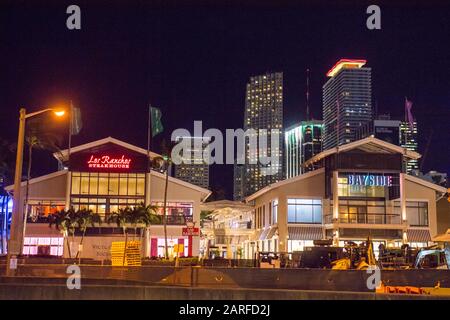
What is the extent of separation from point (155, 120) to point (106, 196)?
9.18 m

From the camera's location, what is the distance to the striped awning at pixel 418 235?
55500 mm

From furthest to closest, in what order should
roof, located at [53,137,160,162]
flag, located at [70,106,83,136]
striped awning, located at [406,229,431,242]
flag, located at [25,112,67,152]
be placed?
flag, located at [70,106,83,136] < flag, located at [25,112,67,152] < roof, located at [53,137,160,162] < striped awning, located at [406,229,431,242]

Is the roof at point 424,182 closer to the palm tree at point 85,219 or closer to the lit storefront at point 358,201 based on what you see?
the lit storefront at point 358,201

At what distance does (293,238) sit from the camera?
55938 millimetres

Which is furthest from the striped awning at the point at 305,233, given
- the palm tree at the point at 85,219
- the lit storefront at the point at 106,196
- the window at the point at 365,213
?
the palm tree at the point at 85,219

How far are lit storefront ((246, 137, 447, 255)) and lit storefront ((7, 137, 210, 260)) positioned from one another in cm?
915

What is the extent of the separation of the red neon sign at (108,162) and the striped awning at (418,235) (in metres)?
27.0

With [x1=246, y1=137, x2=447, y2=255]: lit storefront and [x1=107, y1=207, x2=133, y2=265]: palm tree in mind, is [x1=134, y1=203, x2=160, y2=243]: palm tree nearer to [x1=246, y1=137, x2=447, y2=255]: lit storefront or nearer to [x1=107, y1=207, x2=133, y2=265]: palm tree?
[x1=107, y1=207, x2=133, y2=265]: palm tree

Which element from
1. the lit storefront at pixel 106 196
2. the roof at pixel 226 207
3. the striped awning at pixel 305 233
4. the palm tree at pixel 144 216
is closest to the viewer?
the palm tree at pixel 144 216

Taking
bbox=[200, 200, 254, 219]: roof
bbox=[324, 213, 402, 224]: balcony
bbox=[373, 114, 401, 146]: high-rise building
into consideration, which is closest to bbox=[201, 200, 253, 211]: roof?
bbox=[200, 200, 254, 219]: roof

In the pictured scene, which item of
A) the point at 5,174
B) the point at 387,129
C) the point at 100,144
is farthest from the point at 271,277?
the point at 387,129

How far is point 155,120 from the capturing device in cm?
6181

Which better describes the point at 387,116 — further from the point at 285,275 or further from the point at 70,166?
the point at 285,275

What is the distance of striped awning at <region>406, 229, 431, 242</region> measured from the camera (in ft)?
182
